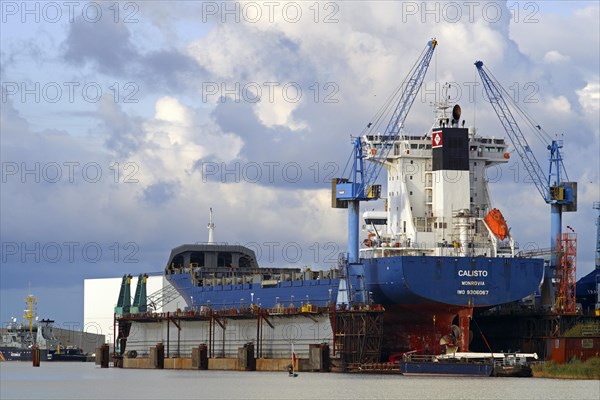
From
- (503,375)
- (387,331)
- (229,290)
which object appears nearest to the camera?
(503,375)

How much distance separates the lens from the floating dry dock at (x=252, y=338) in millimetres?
89625

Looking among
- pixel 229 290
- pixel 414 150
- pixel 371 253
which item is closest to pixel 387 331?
pixel 371 253

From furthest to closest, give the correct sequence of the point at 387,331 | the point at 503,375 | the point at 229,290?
the point at 229,290, the point at 387,331, the point at 503,375

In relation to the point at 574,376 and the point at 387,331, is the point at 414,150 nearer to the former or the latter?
the point at 387,331

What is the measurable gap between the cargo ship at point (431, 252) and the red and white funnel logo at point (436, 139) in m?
0.06

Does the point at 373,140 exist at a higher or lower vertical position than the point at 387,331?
higher

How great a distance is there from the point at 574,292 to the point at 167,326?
1166 inches

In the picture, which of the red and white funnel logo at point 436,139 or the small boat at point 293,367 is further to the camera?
the red and white funnel logo at point 436,139

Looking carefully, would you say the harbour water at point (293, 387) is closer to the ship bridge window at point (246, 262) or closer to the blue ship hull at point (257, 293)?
the blue ship hull at point (257, 293)

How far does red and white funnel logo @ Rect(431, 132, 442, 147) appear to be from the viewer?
93.8 meters

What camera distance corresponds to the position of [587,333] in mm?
88562

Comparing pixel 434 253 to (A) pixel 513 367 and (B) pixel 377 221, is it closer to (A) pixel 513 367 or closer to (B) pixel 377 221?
(B) pixel 377 221

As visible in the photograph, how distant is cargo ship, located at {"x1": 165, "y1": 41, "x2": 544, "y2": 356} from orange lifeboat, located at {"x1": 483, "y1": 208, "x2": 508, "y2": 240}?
0.19 ft

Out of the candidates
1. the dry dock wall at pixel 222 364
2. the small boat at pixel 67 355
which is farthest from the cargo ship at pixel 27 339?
the dry dock wall at pixel 222 364
